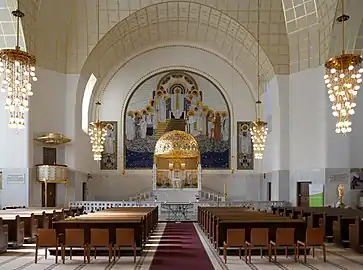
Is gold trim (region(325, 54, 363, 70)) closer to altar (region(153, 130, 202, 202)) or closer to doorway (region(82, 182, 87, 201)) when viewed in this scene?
altar (region(153, 130, 202, 202))

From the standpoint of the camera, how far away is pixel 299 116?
78.8ft

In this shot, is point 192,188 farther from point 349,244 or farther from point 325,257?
point 325,257

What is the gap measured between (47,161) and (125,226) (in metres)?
13.2

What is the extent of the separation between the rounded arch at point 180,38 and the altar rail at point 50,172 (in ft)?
13.4

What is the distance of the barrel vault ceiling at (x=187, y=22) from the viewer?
22297 mm

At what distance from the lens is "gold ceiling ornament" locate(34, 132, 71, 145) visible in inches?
914

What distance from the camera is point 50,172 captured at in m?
22.8

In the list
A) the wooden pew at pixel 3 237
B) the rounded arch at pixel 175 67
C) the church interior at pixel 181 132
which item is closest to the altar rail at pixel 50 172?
the church interior at pixel 181 132

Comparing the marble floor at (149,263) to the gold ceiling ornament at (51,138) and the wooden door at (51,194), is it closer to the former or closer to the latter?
the gold ceiling ornament at (51,138)

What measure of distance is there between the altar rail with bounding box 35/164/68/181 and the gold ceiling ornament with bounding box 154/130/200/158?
7.08 metres

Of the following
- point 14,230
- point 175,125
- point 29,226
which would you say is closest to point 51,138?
point 175,125

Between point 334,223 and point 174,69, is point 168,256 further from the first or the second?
point 174,69

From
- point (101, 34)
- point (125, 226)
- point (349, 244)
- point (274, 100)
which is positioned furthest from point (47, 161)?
point (349, 244)

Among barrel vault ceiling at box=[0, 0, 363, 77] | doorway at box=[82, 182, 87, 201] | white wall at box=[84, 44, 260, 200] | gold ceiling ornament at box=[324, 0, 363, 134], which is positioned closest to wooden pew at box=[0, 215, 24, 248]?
gold ceiling ornament at box=[324, 0, 363, 134]
